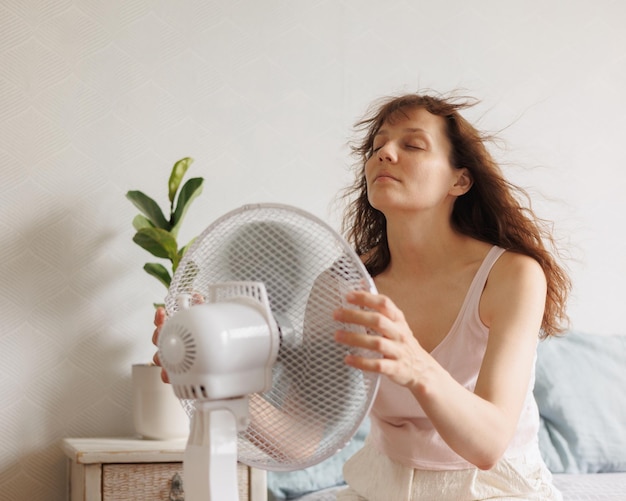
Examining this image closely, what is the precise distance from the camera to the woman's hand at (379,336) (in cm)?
91

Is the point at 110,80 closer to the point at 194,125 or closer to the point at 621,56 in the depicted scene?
the point at 194,125

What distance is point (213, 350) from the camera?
0.90 meters

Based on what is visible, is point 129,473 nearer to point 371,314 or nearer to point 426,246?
point 426,246

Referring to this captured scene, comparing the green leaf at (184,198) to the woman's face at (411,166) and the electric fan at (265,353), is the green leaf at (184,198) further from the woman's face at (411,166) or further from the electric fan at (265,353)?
the electric fan at (265,353)

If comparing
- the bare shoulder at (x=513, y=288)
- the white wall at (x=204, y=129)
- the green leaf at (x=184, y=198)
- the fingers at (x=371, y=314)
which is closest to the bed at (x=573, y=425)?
the white wall at (x=204, y=129)

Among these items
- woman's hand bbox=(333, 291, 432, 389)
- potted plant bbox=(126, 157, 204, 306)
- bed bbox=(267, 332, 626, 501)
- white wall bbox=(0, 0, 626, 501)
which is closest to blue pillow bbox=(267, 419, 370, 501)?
bed bbox=(267, 332, 626, 501)

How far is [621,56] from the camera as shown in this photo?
8.91 feet

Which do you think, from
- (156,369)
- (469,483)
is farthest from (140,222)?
(469,483)

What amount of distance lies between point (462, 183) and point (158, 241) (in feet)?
2.73

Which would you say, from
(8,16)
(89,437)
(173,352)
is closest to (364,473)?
(173,352)

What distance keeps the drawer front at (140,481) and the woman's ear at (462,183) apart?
2.99 ft

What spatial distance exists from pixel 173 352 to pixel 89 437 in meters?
1.42

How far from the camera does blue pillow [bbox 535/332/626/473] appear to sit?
2.18 metres

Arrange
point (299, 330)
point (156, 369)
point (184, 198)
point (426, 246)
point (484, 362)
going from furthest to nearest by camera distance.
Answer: point (184, 198) < point (156, 369) < point (426, 246) < point (484, 362) < point (299, 330)
